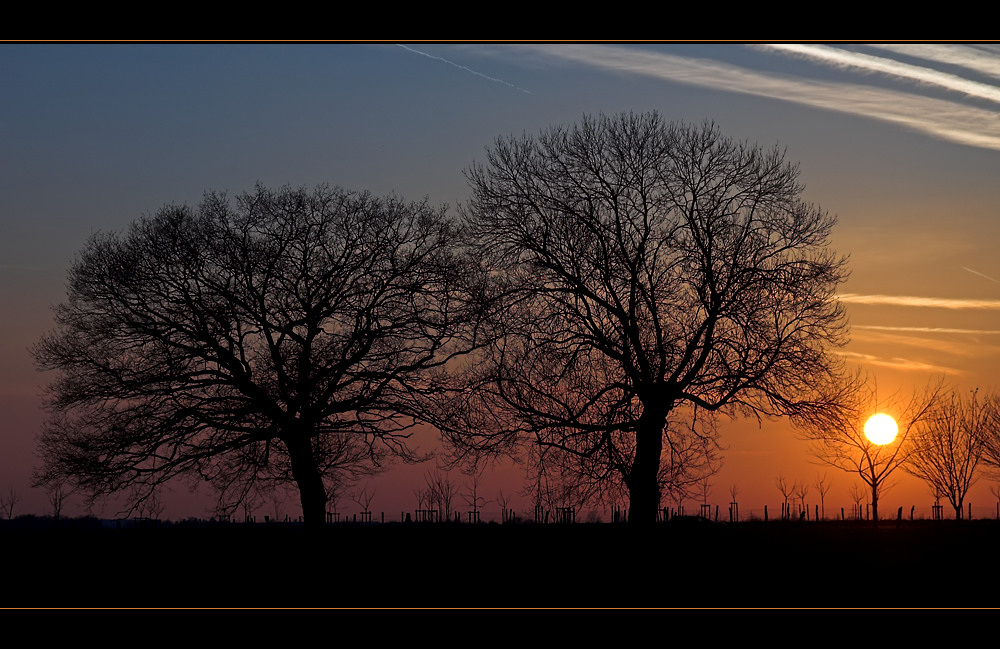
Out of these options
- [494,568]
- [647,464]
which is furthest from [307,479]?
[494,568]

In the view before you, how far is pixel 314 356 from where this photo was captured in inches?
1287

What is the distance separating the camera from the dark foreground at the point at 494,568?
17906mm

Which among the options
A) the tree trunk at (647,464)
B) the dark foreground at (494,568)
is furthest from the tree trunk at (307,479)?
the tree trunk at (647,464)

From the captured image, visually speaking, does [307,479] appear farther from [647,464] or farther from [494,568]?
[494,568]

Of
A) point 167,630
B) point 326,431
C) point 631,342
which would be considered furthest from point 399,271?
point 167,630

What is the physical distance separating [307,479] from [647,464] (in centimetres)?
1119

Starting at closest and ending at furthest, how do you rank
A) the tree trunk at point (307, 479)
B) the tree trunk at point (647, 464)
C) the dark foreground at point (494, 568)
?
the dark foreground at point (494, 568), the tree trunk at point (647, 464), the tree trunk at point (307, 479)

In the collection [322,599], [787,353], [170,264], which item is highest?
[170,264]

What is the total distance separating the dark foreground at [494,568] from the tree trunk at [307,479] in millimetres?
929

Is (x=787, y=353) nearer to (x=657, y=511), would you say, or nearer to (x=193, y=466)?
(x=657, y=511)

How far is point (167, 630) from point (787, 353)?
→ 20.0 metres

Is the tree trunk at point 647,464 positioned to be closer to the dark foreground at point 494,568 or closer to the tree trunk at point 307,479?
the dark foreground at point 494,568
